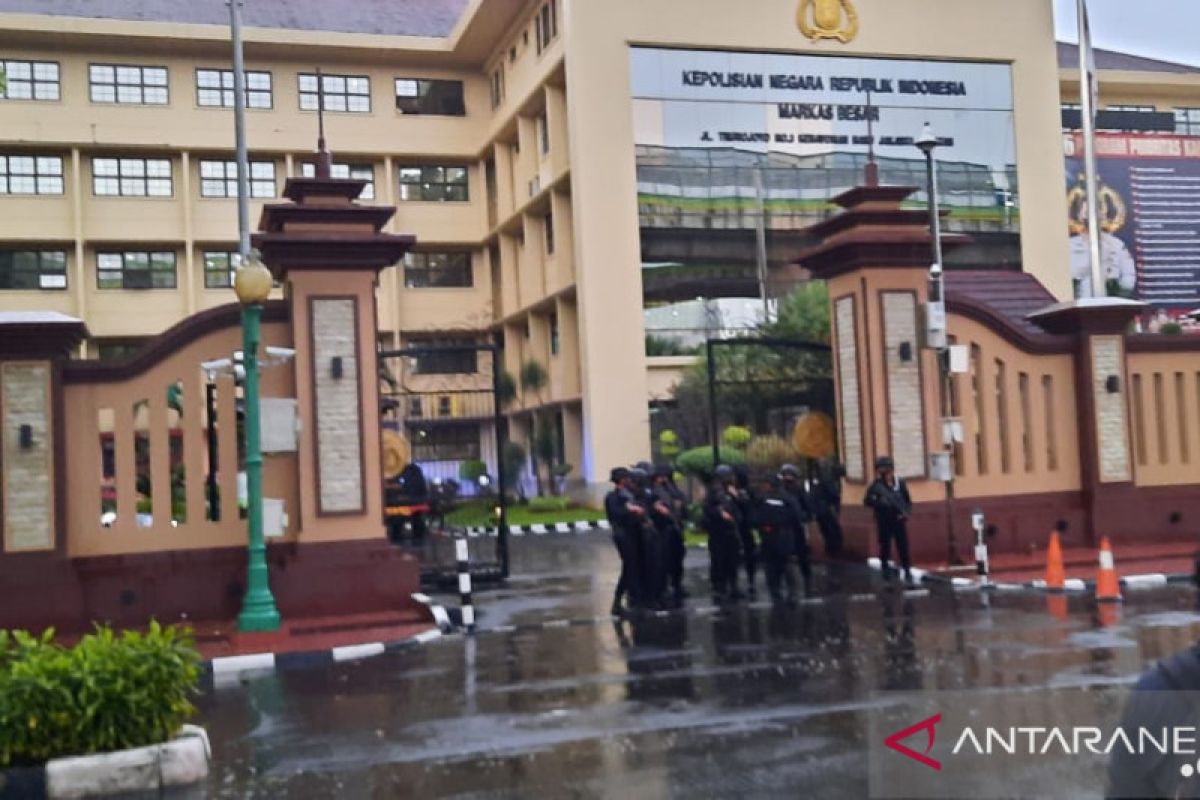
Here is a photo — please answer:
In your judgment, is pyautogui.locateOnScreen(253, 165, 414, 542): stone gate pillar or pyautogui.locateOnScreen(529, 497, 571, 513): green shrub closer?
pyautogui.locateOnScreen(253, 165, 414, 542): stone gate pillar

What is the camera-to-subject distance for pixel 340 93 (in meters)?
44.0

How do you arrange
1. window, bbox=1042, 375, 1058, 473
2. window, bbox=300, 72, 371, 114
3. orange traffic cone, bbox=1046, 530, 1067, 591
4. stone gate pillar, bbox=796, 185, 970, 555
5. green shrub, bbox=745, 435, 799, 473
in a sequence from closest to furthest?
orange traffic cone, bbox=1046, 530, 1067, 591 → stone gate pillar, bbox=796, 185, 970, 555 → window, bbox=1042, 375, 1058, 473 → green shrub, bbox=745, 435, 799, 473 → window, bbox=300, 72, 371, 114

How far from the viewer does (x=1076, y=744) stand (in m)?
7.84

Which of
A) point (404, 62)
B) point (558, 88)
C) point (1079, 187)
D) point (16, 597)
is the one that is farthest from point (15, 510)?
point (1079, 187)

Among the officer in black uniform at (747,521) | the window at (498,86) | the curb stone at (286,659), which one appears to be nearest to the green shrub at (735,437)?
the officer in black uniform at (747,521)

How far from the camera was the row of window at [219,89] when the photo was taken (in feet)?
135

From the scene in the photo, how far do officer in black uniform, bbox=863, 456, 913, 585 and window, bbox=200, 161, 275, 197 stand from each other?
3133 cm

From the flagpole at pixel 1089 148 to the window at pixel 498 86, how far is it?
999 inches

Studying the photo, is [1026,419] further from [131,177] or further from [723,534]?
[131,177]

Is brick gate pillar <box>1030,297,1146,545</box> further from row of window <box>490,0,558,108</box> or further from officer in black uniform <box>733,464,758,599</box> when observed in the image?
row of window <box>490,0,558,108</box>

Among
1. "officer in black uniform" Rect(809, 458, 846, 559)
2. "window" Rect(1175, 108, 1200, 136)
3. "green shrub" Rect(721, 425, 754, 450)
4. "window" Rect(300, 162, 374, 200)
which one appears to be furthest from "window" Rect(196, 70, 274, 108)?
"window" Rect(1175, 108, 1200, 136)

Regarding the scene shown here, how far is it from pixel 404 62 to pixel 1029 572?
110 ft

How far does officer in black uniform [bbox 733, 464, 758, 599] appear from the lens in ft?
53.1

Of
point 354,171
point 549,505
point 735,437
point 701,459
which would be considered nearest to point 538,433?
point 549,505
